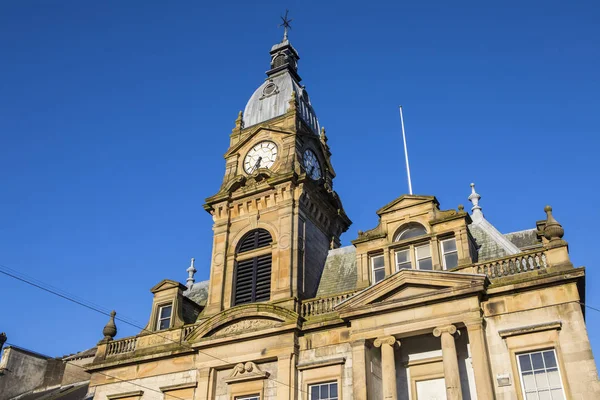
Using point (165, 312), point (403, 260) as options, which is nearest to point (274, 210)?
point (403, 260)

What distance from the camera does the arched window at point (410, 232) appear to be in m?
27.2

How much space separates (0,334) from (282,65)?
80.4 feet

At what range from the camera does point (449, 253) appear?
26000 millimetres

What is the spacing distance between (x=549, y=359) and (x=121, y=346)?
1958 centimetres

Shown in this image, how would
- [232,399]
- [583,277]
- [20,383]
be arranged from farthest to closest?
[20,383], [232,399], [583,277]

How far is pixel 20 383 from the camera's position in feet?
126

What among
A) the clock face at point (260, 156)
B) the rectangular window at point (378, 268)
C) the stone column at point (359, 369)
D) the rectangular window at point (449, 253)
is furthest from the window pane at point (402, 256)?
the clock face at point (260, 156)

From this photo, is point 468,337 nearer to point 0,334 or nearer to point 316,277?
point 316,277

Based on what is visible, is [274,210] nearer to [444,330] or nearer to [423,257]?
[423,257]

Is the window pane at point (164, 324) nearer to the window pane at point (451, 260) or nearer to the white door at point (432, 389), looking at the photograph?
the white door at point (432, 389)

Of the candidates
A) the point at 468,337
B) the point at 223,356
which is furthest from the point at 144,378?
the point at 468,337

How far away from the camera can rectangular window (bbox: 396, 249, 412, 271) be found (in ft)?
87.4

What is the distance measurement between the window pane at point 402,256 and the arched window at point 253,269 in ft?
20.5

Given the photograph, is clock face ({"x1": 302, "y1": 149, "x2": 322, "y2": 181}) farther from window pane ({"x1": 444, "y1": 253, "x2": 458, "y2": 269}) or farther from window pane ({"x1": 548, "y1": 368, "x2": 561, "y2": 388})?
window pane ({"x1": 548, "y1": 368, "x2": 561, "y2": 388})
